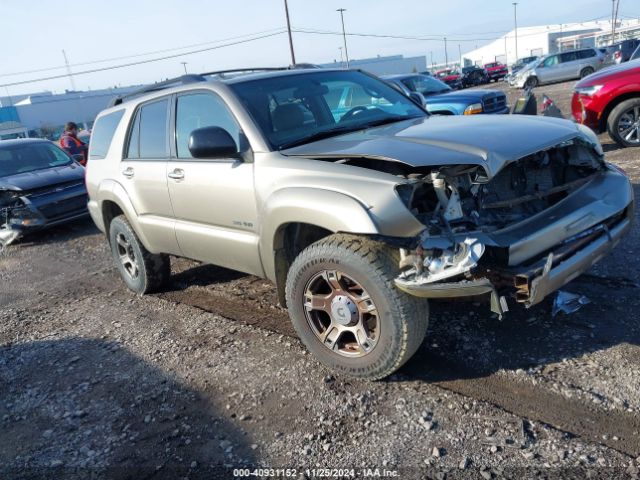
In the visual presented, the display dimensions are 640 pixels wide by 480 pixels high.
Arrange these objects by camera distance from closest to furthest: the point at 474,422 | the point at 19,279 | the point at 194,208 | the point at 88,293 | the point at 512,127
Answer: the point at 474,422 → the point at 512,127 → the point at 194,208 → the point at 88,293 → the point at 19,279

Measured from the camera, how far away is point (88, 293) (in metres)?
5.79

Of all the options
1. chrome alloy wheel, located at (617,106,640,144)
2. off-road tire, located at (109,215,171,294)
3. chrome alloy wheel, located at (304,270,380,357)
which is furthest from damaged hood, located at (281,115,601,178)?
chrome alloy wheel, located at (617,106,640,144)

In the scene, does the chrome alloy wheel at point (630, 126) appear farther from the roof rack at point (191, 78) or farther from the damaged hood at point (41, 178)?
the damaged hood at point (41, 178)

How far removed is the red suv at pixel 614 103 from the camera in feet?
25.9

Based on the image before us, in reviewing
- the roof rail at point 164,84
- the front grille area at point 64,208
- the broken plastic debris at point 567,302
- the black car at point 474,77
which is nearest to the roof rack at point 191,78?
the roof rail at point 164,84

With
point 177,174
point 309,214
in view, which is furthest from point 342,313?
point 177,174

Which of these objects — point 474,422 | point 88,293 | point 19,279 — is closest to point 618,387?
point 474,422

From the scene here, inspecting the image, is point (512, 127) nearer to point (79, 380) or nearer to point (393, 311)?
point (393, 311)

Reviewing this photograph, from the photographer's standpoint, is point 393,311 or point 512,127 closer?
point 393,311

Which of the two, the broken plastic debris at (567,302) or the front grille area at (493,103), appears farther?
the front grille area at (493,103)

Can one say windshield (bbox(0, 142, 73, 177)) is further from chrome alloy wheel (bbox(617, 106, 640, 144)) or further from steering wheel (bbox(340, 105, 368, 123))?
chrome alloy wheel (bbox(617, 106, 640, 144))

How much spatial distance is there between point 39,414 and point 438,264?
2.73 meters

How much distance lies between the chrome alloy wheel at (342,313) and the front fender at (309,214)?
0.33 m

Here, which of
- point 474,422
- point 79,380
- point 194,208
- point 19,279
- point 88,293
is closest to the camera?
point 474,422
